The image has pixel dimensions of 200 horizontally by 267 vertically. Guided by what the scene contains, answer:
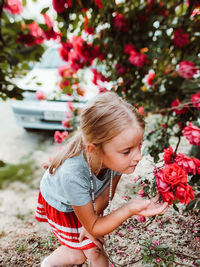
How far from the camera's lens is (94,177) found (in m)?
1.36

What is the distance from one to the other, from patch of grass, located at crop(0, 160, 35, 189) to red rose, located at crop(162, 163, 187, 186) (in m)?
2.36

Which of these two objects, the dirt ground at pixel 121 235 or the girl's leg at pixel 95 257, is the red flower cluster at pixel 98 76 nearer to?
the dirt ground at pixel 121 235

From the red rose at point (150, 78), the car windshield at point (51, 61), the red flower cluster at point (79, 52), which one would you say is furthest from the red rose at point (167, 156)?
the car windshield at point (51, 61)

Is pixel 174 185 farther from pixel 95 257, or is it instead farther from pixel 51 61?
pixel 51 61

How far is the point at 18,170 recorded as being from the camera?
330cm

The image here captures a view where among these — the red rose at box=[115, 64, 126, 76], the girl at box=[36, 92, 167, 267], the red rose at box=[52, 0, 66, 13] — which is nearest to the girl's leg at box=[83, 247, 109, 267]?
the girl at box=[36, 92, 167, 267]

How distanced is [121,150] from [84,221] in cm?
41

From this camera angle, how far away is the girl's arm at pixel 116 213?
1.08 meters

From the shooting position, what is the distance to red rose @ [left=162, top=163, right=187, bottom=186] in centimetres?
97

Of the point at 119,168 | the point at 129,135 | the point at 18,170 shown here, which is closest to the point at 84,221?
the point at 119,168

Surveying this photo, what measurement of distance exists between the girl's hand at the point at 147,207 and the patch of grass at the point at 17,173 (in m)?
2.20

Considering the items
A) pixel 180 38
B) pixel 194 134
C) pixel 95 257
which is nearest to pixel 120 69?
pixel 180 38

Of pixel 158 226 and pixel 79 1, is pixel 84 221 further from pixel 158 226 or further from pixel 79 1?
pixel 79 1

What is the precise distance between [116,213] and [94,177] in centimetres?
27
